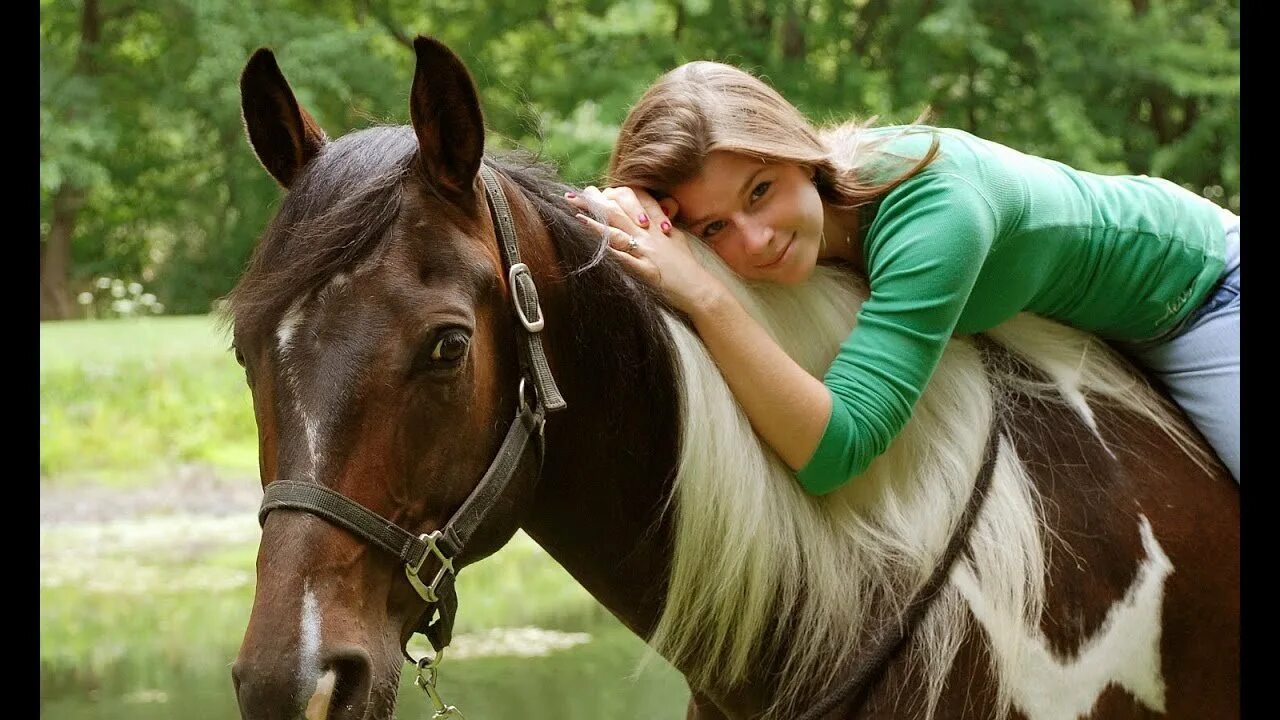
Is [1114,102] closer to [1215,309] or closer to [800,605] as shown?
[1215,309]

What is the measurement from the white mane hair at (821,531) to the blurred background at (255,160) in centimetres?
264

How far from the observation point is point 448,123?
141cm

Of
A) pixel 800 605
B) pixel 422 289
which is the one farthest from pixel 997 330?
pixel 422 289

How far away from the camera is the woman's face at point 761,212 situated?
1613 mm

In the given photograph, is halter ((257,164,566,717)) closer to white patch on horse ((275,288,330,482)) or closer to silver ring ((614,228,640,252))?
white patch on horse ((275,288,330,482))

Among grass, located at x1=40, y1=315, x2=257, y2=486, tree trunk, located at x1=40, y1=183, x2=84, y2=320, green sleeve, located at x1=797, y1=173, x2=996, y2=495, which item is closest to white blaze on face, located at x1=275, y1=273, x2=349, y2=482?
green sleeve, located at x1=797, y1=173, x2=996, y2=495

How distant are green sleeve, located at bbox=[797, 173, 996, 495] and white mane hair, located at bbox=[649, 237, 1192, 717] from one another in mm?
89

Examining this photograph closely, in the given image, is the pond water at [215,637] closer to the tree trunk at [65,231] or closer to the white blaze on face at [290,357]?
the white blaze on face at [290,357]

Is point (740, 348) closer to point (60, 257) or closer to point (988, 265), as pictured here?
point (988, 265)

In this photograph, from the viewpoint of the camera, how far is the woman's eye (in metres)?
1.29

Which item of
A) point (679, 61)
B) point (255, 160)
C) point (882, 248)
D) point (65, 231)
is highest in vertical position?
point (882, 248)

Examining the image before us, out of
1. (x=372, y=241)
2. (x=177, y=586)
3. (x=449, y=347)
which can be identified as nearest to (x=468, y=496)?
(x=449, y=347)

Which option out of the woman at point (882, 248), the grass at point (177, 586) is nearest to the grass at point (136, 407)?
the grass at point (177, 586)

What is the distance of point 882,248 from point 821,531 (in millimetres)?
403
